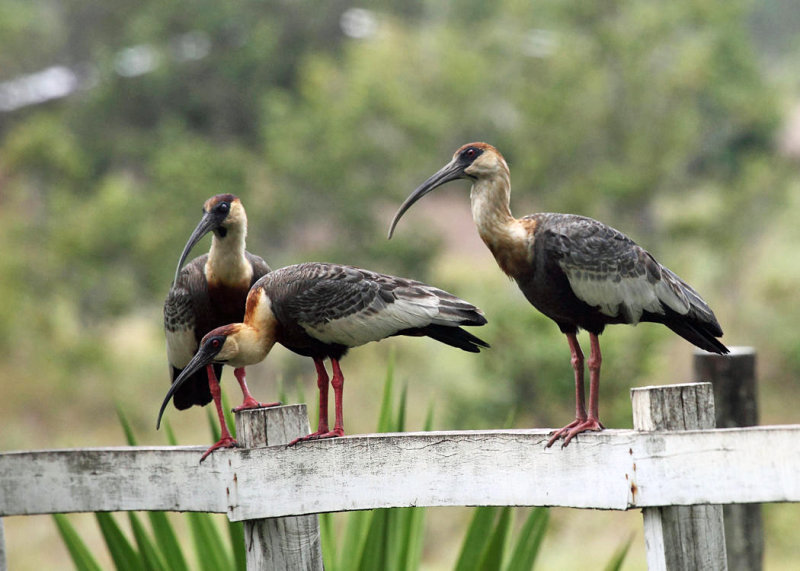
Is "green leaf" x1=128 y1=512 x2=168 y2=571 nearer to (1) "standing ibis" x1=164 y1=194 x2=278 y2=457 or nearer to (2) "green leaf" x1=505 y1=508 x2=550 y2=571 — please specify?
(1) "standing ibis" x1=164 y1=194 x2=278 y2=457

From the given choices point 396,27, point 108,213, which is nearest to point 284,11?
point 396,27

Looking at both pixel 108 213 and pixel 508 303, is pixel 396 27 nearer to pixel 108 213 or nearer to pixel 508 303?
pixel 108 213

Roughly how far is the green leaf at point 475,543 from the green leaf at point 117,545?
1.15m

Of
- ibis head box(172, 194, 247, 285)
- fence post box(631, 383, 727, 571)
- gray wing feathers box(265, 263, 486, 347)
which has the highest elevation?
ibis head box(172, 194, 247, 285)

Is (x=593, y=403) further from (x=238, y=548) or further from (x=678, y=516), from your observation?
(x=238, y=548)

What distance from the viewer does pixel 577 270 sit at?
3.57m

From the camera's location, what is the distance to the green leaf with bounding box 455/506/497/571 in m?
3.89

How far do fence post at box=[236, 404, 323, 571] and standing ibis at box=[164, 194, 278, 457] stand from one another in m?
0.83

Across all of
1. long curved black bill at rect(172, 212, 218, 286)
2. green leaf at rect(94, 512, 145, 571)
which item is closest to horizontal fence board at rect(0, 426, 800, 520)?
green leaf at rect(94, 512, 145, 571)

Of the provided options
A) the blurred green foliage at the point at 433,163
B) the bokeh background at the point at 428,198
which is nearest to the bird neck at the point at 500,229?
the bokeh background at the point at 428,198

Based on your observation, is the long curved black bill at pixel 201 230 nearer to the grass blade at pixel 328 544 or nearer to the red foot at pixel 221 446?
the red foot at pixel 221 446

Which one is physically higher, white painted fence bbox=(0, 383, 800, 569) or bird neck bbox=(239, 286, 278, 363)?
bird neck bbox=(239, 286, 278, 363)

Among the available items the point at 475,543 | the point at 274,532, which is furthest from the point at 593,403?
the point at 274,532

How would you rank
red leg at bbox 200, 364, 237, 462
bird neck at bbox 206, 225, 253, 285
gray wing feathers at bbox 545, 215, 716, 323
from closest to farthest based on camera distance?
red leg at bbox 200, 364, 237, 462
gray wing feathers at bbox 545, 215, 716, 323
bird neck at bbox 206, 225, 253, 285
